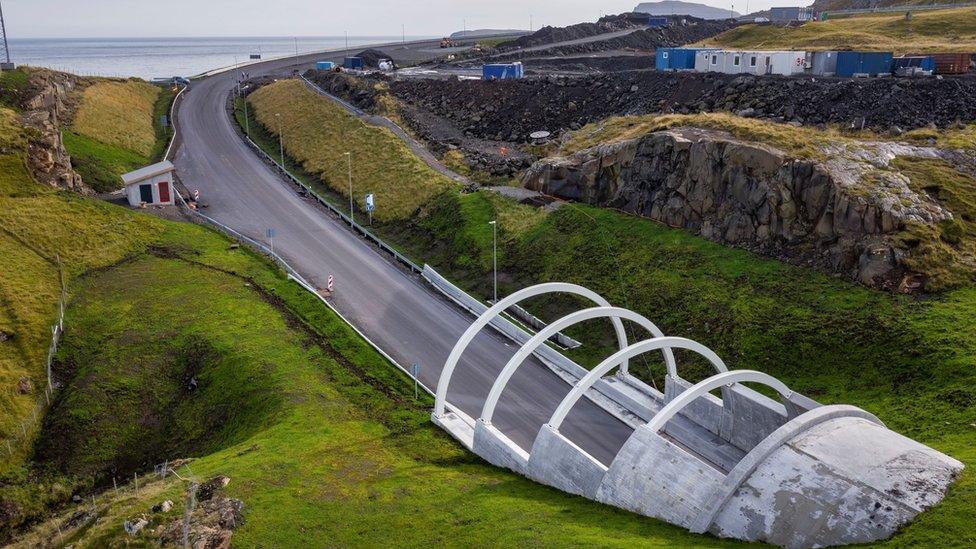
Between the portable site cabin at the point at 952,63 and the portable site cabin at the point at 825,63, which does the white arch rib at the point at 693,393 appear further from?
the portable site cabin at the point at 825,63

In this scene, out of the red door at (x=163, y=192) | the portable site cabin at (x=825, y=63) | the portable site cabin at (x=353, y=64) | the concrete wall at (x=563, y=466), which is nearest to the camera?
the concrete wall at (x=563, y=466)

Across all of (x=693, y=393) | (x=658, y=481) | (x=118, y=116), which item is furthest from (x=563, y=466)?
(x=118, y=116)

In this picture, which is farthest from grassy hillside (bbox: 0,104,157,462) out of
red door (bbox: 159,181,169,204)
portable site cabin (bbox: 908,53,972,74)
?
portable site cabin (bbox: 908,53,972,74)

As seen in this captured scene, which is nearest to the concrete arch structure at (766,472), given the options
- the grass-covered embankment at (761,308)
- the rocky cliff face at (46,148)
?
the grass-covered embankment at (761,308)

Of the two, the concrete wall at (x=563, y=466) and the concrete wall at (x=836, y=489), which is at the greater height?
the concrete wall at (x=836, y=489)

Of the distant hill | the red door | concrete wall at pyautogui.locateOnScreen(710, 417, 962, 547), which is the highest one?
the distant hill

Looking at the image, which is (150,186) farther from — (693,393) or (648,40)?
(648,40)

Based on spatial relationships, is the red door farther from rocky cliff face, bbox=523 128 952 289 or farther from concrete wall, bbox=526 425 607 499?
concrete wall, bbox=526 425 607 499
